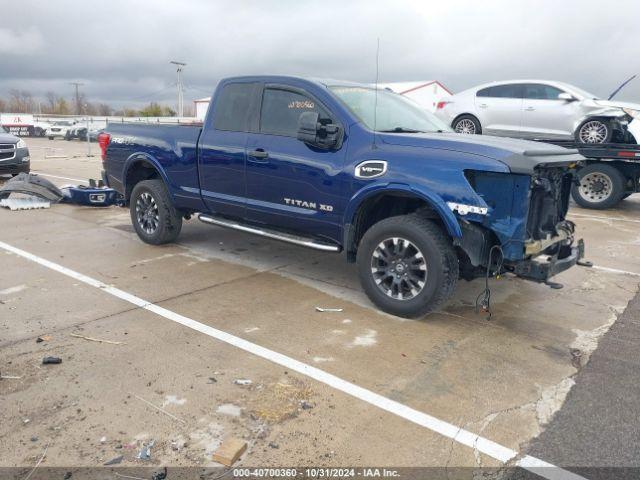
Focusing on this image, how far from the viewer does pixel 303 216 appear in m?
5.06

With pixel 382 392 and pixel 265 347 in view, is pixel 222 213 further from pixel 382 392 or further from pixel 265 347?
pixel 382 392

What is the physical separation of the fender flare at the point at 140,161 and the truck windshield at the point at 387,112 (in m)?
2.48

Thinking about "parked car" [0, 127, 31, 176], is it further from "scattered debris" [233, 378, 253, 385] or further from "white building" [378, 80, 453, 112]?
"white building" [378, 80, 453, 112]

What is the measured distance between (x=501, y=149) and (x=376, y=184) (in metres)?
1.05

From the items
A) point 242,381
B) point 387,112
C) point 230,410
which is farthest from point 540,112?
point 230,410

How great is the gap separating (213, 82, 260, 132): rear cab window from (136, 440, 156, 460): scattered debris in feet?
11.5

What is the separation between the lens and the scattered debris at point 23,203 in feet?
A: 29.6

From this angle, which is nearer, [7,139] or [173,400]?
[173,400]

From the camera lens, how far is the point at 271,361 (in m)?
3.72

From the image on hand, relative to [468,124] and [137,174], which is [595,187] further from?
[137,174]

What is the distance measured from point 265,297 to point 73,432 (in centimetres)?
237

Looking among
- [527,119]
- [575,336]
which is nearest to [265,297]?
[575,336]

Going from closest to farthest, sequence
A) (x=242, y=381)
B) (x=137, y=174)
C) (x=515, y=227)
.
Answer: (x=242, y=381) < (x=515, y=227) < (x=137, y=174)

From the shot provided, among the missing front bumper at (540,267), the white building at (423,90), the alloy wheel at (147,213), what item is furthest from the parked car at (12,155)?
the white building at (423,90)
